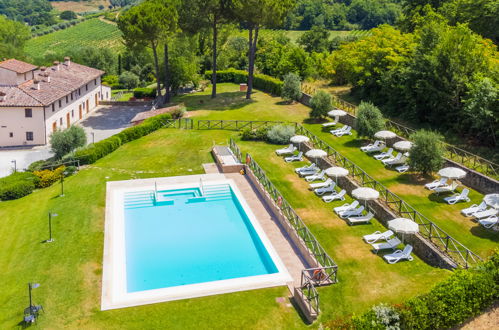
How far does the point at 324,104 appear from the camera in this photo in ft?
143

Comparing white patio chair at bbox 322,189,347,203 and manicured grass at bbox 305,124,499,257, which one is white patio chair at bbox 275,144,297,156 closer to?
manicured grass at bbox 305,124,499,257

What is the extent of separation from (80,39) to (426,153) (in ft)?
455

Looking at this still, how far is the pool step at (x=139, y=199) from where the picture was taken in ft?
97.4

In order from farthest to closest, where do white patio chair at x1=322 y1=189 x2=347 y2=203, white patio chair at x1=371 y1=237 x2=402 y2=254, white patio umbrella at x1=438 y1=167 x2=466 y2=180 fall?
white patio chair at x1=322 y1=189 x2=347 y2=203 → white patio umbrella at x1=438 y1=167 x2=466 y2=180 → white patio chair at x1=371 y1=237 x2=402 y2=254

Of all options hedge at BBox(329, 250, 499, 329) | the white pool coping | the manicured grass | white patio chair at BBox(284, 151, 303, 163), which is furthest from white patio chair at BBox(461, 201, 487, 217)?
white patio chair at BBox(284, 151, 303, 163)

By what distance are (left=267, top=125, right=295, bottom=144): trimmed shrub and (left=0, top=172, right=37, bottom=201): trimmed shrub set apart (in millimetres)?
18300

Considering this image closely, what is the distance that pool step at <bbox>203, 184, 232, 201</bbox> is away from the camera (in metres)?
31.2

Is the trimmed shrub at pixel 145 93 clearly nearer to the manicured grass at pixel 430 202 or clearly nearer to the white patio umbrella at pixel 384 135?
the manicured grass at pixel 430 202

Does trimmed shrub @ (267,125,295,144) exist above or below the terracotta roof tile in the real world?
below

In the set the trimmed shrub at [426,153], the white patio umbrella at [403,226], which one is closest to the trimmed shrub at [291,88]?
the trimmed shrub at [426,153]

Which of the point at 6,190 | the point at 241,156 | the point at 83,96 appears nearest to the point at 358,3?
the point at 83,96

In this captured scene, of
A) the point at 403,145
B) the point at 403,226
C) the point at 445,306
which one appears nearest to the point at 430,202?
the point at 403,226

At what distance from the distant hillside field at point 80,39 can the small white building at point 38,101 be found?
73.0 meters

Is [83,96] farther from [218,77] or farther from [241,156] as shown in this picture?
[241,156]
